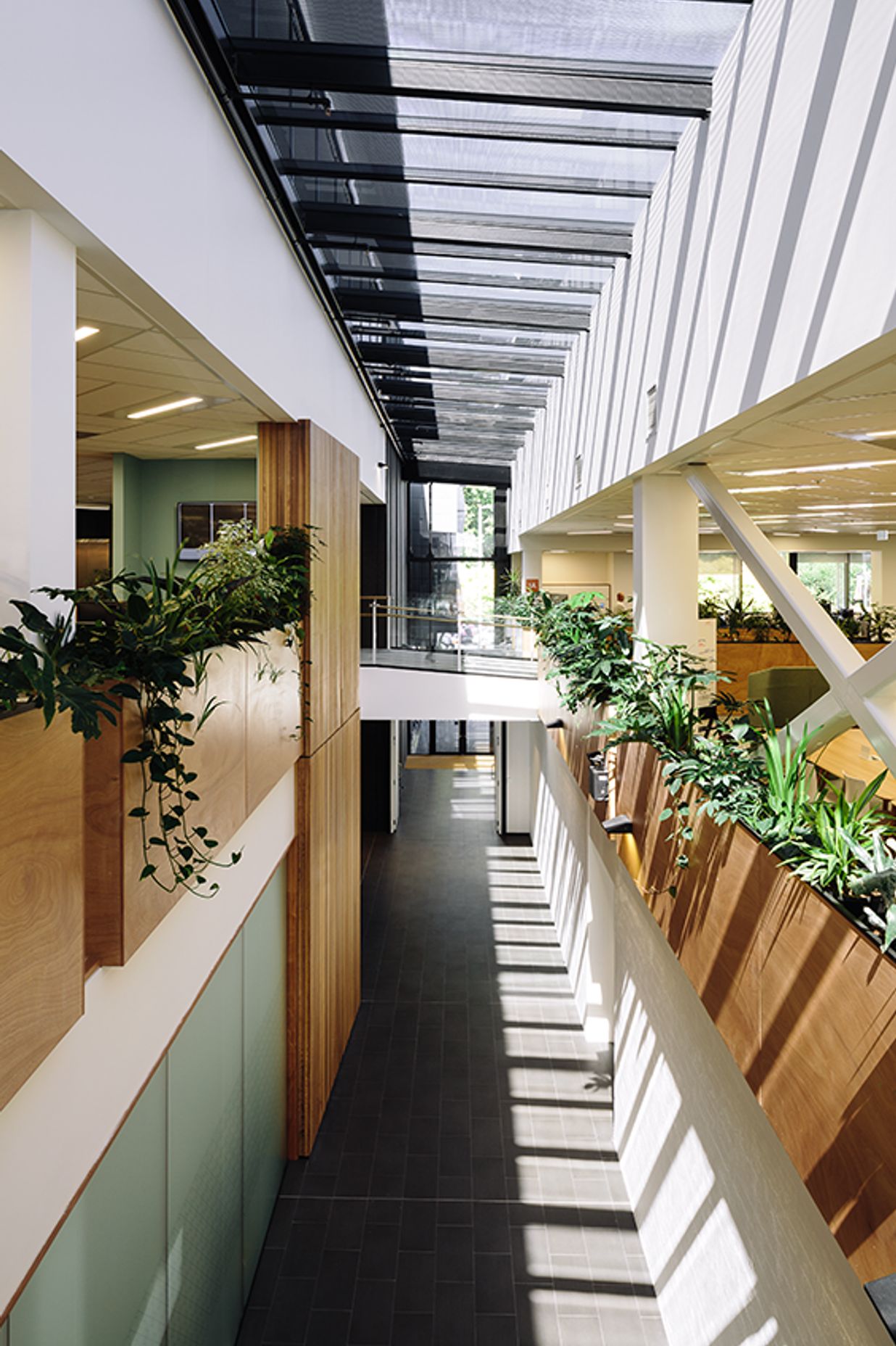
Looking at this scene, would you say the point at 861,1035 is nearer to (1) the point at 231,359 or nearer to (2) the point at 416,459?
(1) the point at 231,359

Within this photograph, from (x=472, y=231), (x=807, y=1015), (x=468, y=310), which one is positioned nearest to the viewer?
Result: (x=807, y=1015)

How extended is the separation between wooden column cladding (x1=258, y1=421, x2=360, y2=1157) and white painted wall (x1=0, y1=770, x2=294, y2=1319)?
2451 mm

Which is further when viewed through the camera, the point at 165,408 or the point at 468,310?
the point at 468,310

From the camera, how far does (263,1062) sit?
6.77 m

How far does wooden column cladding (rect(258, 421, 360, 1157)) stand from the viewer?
7211 mm

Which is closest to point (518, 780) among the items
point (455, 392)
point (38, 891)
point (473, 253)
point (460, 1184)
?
point (455, 392)

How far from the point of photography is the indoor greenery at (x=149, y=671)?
2334mm

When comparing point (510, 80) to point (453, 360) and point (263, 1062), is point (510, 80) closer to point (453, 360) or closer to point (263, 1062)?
point (453, 360)

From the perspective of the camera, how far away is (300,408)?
732 cm

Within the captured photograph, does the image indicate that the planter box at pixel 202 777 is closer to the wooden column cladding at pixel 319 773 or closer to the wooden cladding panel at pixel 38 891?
the wooden cladding panel at pixel 38 891

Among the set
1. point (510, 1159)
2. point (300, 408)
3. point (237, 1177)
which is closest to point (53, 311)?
point (300, 408)


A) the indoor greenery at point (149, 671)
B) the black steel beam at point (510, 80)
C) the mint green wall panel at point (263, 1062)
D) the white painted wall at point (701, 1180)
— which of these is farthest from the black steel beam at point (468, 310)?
the mint green wall panel at point (263, 1062)

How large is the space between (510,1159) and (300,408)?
6551 mm

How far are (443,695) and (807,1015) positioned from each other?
35.3ft
